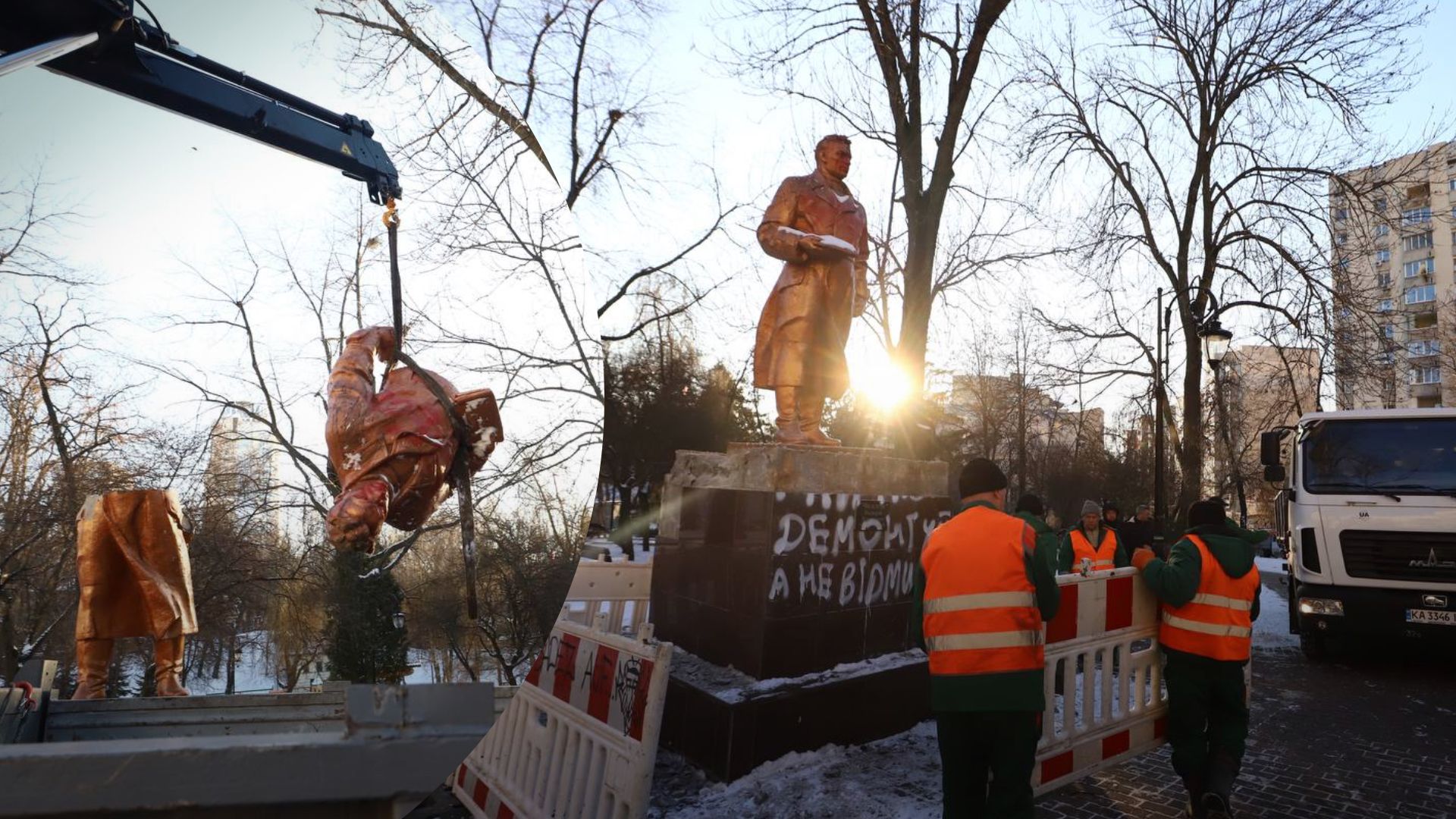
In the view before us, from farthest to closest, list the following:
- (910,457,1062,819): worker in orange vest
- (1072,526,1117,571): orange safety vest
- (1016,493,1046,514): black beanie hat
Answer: (1072,526,1117,571): orange safety vest, (1016,493,1046,514): black beanie hat, (910,457,1062,819): worker in orange vest

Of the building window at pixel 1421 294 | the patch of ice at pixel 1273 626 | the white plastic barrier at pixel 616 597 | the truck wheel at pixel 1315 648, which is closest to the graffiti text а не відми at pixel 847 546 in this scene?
the white plastic barrier at pixel 616 597

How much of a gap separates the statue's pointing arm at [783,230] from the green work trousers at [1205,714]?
3119 mm

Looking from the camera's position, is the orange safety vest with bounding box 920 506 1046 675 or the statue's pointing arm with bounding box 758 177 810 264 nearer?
the orange safety vest with bounding box 920 506 1046 675

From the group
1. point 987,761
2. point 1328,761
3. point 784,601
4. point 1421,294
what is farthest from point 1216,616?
point 1421,294

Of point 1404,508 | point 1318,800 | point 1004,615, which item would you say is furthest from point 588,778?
point 1404,508

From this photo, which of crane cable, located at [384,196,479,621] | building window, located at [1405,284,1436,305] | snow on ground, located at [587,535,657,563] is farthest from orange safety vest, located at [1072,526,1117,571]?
building window, located at [1405,284,1436,305]

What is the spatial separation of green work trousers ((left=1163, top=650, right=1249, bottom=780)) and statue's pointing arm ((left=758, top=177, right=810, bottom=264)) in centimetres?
312

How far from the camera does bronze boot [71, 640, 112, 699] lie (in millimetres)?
692

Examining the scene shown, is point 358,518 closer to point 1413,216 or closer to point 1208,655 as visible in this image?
point 1208,655

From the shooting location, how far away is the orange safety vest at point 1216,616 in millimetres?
4336

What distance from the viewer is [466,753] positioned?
0.81m

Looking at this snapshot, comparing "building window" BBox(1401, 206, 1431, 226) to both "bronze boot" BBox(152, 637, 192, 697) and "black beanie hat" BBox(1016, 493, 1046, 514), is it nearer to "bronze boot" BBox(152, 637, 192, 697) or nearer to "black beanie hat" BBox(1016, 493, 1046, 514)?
"black beanie hat" BBox(1016, 493, 1046, 514)

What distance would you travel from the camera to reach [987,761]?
138 inches

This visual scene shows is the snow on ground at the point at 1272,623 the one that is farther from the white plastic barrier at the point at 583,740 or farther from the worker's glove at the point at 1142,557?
the white plastic barrier at the point at 583,740
